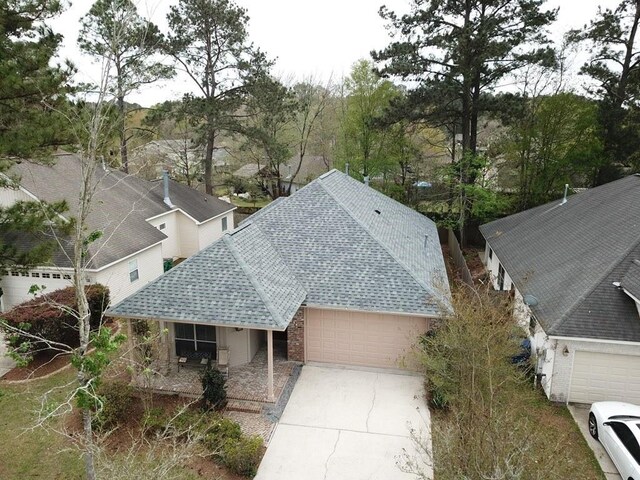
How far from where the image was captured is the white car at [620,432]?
9.16 m

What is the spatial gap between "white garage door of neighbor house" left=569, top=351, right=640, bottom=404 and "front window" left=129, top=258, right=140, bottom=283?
17.2 metres

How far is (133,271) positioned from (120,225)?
373 centimetres

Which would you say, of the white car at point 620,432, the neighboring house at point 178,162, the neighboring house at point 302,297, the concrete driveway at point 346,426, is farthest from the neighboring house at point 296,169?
the white car at point 620,432

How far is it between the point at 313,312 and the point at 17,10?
11167 mm

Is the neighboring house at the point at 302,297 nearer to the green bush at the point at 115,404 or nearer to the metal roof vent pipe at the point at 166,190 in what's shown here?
the green bush at the point at 115,404

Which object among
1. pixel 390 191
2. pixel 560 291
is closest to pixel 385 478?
pixel 560 291

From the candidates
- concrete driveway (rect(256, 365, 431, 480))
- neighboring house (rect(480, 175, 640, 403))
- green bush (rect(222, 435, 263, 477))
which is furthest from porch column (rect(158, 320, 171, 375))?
neighboring house (rect(480, 175, 640, 403))

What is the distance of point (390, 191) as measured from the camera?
106ft

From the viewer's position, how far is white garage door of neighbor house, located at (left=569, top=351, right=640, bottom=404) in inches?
472

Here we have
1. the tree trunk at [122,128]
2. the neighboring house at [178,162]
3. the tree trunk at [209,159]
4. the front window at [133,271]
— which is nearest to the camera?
the tree trunk at [122,128]

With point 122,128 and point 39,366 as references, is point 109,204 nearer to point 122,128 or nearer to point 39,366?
point 122,128

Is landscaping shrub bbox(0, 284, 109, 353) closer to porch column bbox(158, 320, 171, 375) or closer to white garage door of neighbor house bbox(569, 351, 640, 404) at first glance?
porch column bbox(158, 320, 171, 375)

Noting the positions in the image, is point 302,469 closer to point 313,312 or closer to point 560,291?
point 313,312

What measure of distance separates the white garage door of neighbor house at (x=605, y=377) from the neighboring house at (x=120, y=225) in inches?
527
